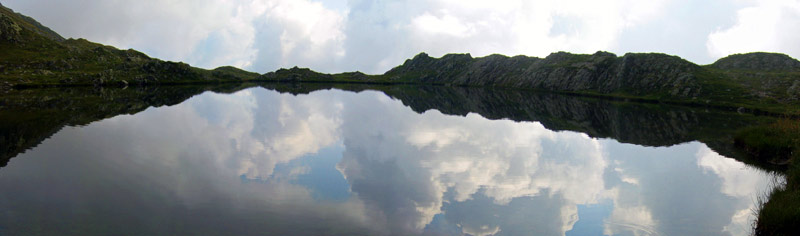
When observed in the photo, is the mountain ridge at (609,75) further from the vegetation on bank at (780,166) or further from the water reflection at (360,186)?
the water reflection at (360,186)

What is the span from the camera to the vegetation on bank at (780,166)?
16.9 m

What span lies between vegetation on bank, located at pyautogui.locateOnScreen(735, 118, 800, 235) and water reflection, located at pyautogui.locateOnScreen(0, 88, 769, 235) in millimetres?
2264

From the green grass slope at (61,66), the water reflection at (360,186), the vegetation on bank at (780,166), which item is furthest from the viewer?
the green grass slope at (61,66)

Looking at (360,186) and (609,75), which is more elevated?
(609,75)

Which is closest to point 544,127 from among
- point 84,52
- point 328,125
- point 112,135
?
point 328,125

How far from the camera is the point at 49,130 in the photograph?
41906 mm

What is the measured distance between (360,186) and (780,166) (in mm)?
36604

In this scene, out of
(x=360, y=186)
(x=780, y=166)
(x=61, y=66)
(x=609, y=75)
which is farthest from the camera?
(x=609, y=75)

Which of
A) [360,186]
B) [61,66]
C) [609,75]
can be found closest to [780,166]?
[360,186]

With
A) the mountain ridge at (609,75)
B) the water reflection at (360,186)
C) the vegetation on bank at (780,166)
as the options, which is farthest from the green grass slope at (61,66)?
the vegetation on bank at (780,166)

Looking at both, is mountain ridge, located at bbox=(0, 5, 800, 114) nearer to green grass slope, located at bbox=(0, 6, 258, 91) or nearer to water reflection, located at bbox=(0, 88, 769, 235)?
green grass slope, located at bbox=(0, 6, 258, 91)

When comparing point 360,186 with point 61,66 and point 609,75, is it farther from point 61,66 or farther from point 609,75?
point 61,66

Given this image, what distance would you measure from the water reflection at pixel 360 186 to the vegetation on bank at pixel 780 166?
2264 mm

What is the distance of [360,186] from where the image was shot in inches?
1018
